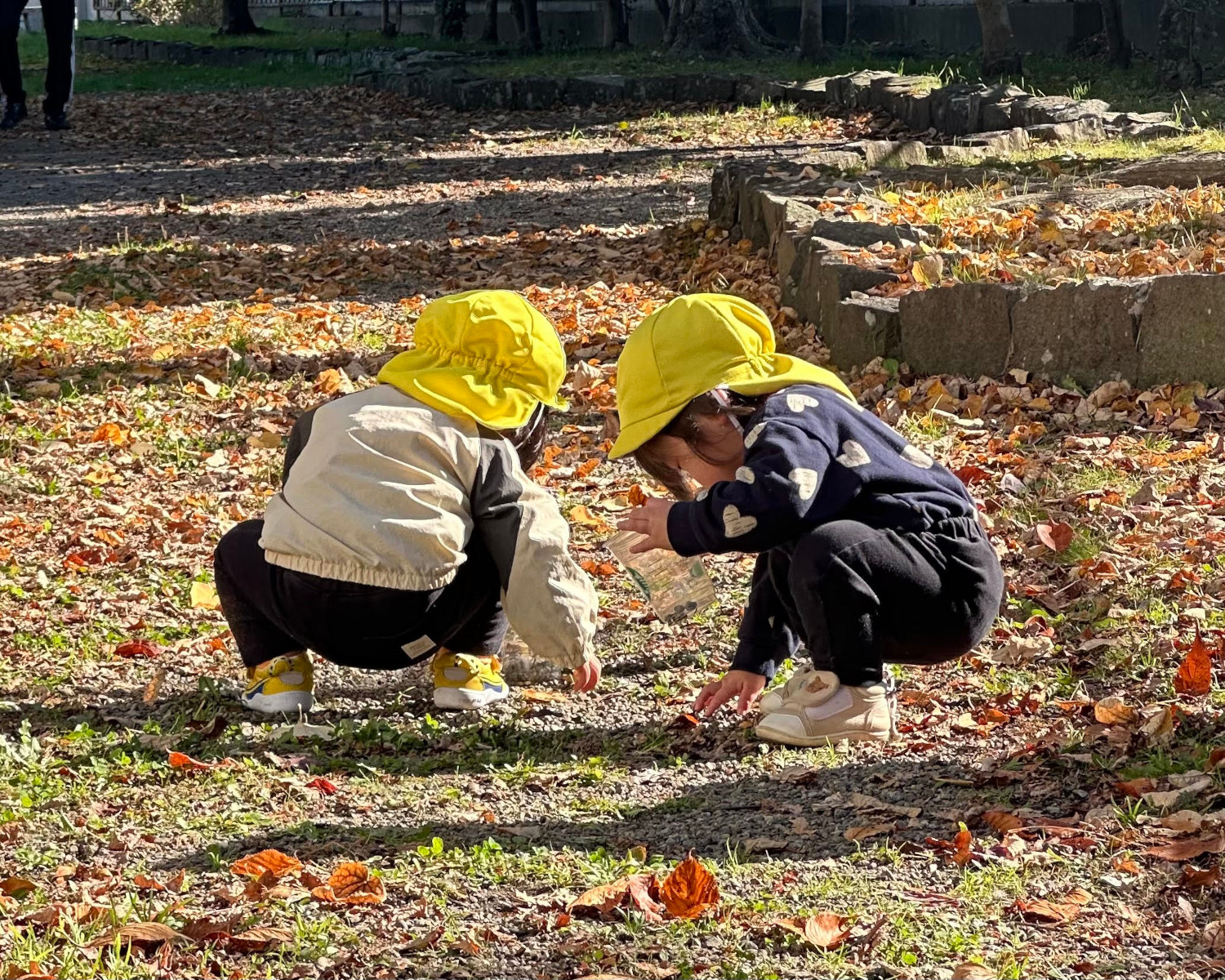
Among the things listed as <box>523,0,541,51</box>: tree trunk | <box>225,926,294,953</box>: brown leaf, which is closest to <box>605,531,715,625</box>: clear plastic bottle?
<box>225,926,294,953</box>: brown leaf

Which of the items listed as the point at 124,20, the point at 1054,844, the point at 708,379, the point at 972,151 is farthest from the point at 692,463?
the point at 124,20

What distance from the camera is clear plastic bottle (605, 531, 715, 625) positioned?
3697 millimetres

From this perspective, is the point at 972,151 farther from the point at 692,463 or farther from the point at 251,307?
the point at 692,463

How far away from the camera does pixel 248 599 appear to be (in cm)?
374

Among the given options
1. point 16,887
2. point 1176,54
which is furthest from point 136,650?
point 1176,54

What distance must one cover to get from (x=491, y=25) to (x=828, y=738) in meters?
26.5

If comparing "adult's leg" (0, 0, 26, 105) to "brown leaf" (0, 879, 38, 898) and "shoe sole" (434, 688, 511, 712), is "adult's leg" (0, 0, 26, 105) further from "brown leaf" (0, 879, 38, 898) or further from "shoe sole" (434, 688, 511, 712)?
"brown leaf" (0, 879, 38, 898)

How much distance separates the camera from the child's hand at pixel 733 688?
3482 millimetres

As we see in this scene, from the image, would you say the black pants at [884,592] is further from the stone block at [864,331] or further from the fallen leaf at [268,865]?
the stone block at [864,331]

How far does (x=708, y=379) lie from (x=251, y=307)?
17.9 ft

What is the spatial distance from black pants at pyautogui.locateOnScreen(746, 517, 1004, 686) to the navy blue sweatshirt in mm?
49

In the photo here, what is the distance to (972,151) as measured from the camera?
1045cm

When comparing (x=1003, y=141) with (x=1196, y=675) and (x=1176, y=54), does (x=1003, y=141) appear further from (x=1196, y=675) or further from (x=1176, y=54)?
(x=1196, y=675)

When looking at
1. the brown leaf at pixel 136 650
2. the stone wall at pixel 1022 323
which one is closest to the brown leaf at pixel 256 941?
the brown leaf at pixel 136 650
